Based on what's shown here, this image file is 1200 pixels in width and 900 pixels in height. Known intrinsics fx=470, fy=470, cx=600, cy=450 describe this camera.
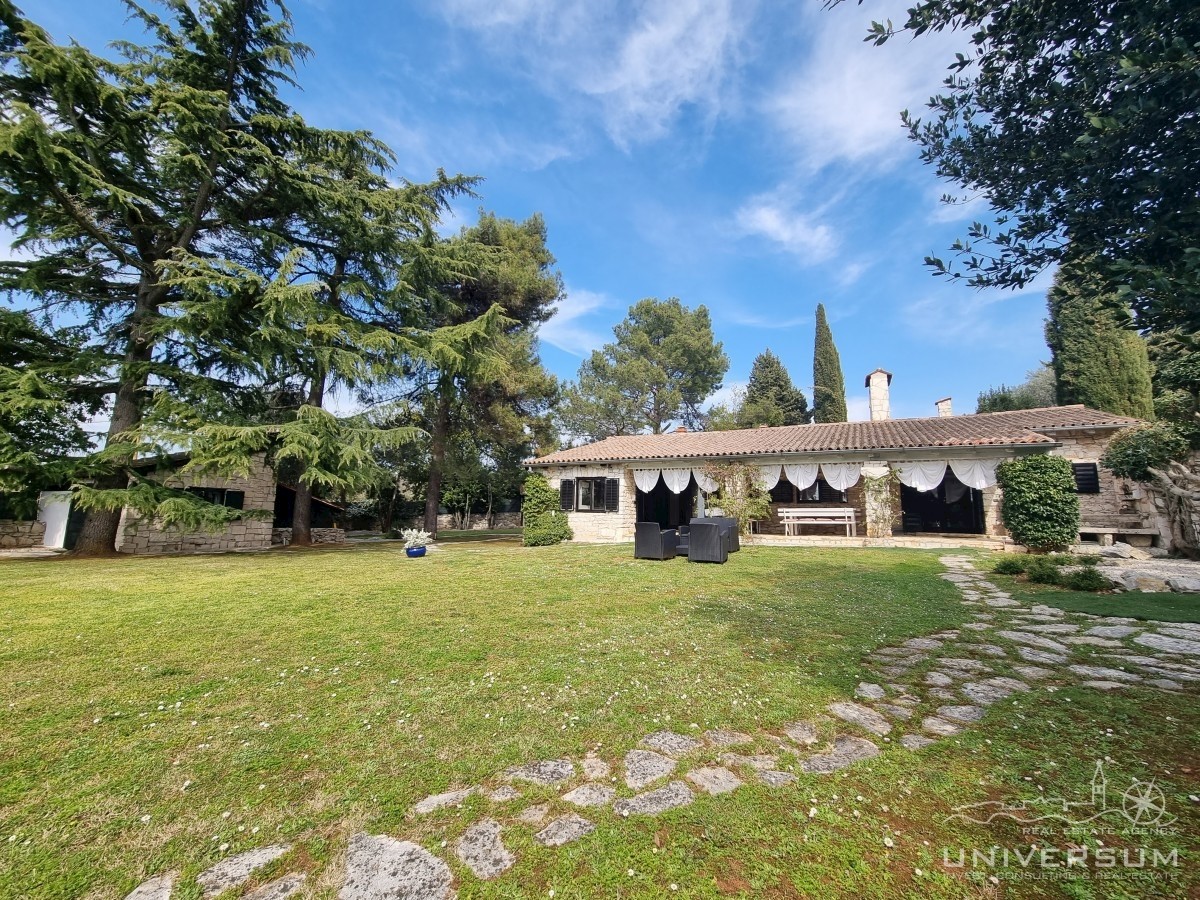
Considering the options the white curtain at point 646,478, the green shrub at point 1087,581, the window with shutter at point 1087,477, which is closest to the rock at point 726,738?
the green shrub at point 1087,581

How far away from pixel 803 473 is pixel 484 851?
1414 centimetres

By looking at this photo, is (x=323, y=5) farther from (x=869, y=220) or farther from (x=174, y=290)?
(x=869, y=220)

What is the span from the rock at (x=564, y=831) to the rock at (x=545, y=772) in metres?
0.25

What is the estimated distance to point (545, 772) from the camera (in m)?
2.29

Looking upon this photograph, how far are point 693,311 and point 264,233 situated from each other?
75.8ft

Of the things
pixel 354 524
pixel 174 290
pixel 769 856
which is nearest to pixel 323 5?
pixel 174 290

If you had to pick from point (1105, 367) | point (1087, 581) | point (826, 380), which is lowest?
point (1087, 581)

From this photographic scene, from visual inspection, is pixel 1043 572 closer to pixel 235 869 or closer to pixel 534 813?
pixel 534 813

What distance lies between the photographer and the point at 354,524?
2350 cm

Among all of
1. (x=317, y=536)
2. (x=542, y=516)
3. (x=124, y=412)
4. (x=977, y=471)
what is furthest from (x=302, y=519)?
(x=977, y=471)

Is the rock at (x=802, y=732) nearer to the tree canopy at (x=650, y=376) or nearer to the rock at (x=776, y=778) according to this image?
the rock at (x=776, y=778)

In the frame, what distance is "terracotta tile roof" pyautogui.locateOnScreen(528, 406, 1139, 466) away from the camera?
12602 mm

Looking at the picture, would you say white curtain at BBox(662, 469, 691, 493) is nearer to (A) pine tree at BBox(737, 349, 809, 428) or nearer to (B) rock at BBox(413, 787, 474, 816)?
(B) rock at BBox(413, 787, 474, 816)

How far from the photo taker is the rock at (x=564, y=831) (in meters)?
1.83
